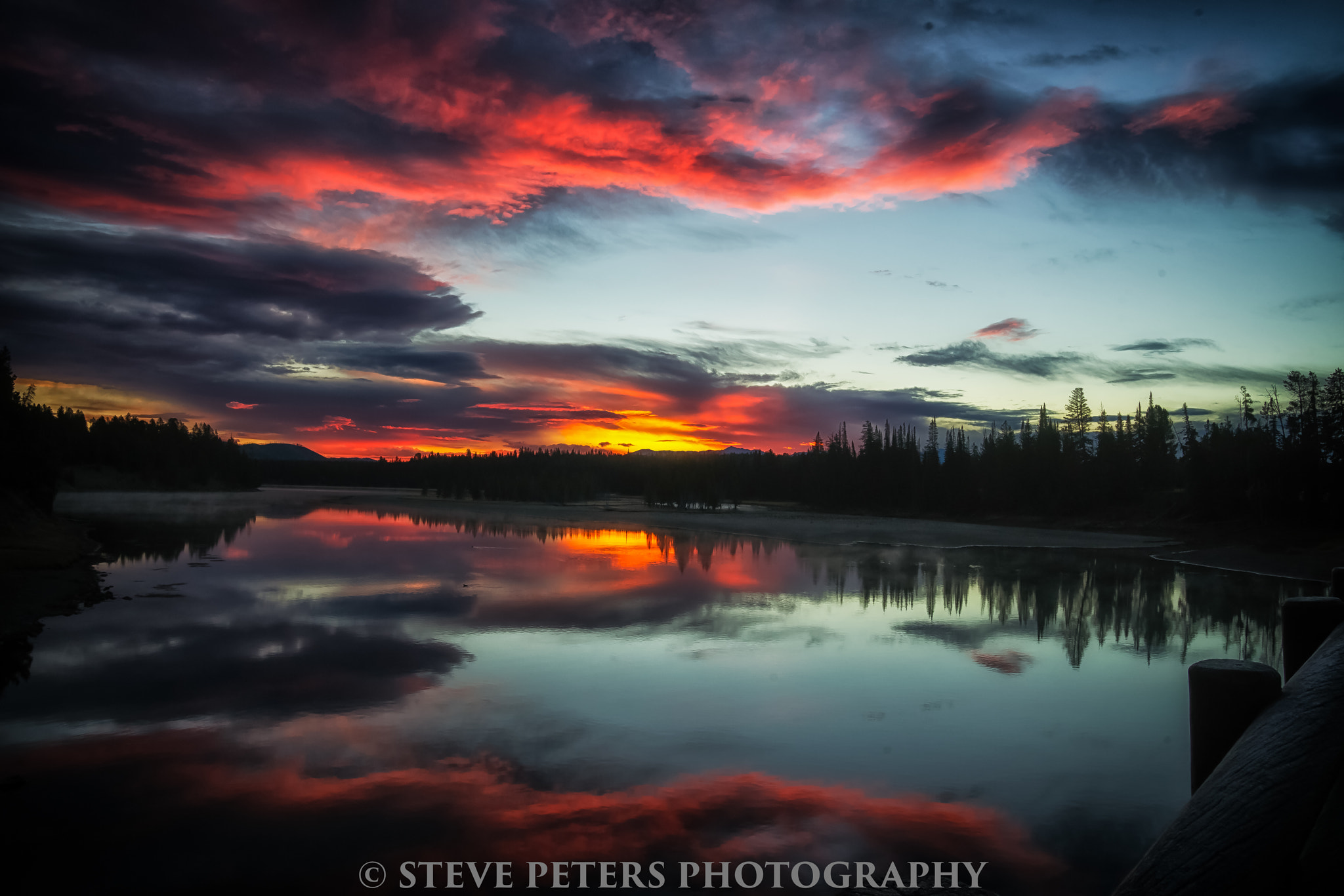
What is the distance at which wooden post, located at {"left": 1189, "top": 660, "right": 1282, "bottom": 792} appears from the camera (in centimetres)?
314

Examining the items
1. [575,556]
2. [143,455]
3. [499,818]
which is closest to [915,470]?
[575,556]

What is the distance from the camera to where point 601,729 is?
11.9m

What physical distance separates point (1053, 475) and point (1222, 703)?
9502 cm

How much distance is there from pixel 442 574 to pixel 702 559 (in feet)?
46.2

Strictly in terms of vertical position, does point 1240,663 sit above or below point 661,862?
above

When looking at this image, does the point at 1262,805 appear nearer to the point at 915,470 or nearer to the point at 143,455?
the point at 915,470

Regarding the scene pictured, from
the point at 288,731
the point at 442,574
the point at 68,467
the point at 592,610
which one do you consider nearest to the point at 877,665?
the point at 592,610

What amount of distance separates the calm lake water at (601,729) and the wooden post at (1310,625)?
4990mm

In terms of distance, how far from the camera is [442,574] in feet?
103

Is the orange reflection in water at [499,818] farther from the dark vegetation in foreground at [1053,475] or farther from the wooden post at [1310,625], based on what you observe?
the dark vegetation in foreground at [1053,475]

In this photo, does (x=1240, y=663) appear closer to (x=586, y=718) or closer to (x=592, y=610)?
(x=586, y=718)

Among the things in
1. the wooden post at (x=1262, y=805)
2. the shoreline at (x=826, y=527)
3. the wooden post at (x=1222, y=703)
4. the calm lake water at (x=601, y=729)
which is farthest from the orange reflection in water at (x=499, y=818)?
the shoreline at (x=826, y=527)

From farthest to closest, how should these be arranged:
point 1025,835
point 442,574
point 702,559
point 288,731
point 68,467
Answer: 1. point 68,467
2. point 702,559
3. point 442,574
4. point 288,731
5. point 1025,835

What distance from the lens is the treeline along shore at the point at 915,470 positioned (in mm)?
57906
